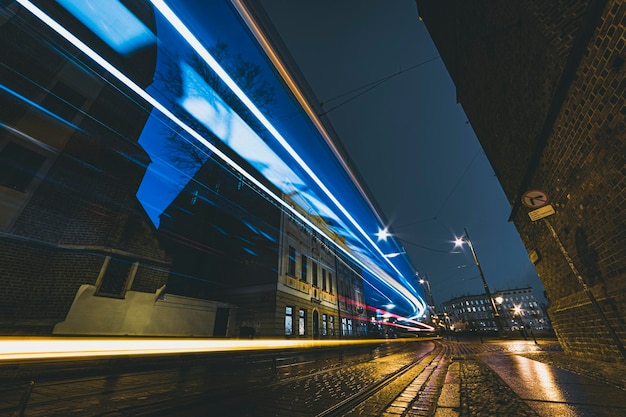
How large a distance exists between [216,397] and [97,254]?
10772 millimetres

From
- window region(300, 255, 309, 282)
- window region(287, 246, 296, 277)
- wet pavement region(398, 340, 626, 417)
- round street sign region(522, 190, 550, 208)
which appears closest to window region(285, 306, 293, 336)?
window region(287, 246, 296, 277)

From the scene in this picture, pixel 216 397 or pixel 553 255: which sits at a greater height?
pixel 553 255

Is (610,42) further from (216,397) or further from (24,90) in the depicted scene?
(24,90)

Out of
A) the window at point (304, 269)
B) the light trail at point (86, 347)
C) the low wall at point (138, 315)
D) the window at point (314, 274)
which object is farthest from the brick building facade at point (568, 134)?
the window at point (314, 274)

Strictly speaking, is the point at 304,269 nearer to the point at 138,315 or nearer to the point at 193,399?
the point at 138,315

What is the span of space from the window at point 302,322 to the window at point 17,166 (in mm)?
16574

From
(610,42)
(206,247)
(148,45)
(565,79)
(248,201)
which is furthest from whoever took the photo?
(248,201)

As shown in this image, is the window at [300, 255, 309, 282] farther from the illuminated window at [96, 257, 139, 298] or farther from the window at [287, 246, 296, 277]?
the illuminated window at [96, 257, 139, 298]

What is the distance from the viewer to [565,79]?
14.5ft

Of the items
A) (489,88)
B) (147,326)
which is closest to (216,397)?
(147,326)

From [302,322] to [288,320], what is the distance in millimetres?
1864

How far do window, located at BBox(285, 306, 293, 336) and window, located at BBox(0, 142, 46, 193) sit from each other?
14.9 m

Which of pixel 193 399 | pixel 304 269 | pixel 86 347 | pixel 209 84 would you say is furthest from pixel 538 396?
pixel 304 269

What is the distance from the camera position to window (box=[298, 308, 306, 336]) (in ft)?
57.9
